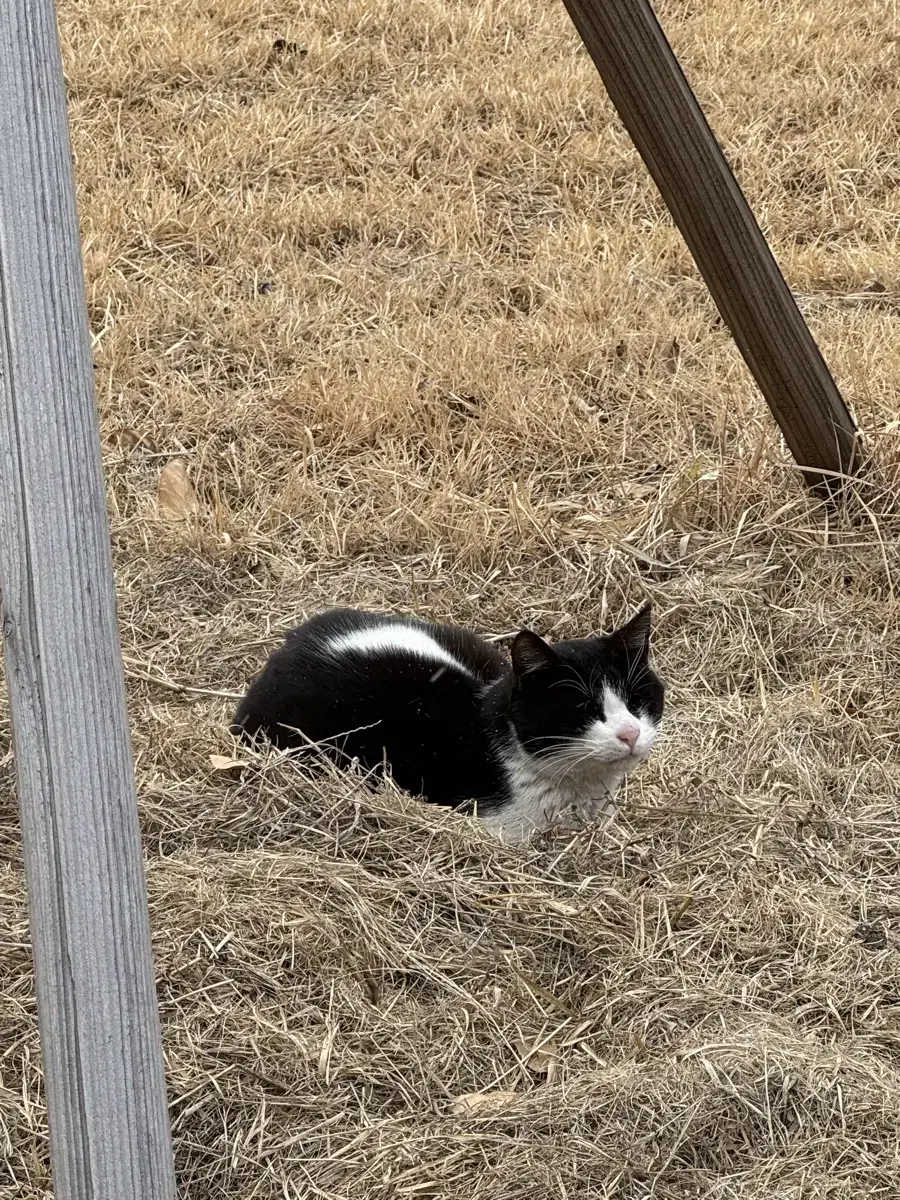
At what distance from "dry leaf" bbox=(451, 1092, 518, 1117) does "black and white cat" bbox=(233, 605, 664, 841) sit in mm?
860

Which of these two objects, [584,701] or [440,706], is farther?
[440,706]

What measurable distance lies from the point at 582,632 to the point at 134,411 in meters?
1.86

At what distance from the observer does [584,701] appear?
→ 2.97 metres

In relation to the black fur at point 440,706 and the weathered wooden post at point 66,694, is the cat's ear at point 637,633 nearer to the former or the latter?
the black fur at point 440,706

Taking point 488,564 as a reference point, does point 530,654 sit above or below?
above

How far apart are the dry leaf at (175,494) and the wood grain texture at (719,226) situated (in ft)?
5.35

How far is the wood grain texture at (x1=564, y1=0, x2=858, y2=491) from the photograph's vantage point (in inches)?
128

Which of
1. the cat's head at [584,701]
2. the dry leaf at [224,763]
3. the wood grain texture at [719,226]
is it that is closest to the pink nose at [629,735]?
the cat's head at [584,701]

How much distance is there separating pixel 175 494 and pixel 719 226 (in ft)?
5.79

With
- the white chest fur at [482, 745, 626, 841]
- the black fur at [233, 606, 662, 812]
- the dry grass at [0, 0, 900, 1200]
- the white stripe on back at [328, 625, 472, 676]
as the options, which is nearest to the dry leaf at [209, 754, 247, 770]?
the dry grass at [0, 0, 900, 1200]

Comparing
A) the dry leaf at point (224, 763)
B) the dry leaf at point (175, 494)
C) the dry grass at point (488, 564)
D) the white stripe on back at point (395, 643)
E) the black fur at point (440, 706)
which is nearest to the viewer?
the dry grass at point (488, 564)

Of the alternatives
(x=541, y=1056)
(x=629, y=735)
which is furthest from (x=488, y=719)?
(x=541, y=1056)

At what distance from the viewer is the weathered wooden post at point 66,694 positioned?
1499 mm

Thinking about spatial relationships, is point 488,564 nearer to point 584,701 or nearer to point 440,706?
point 440,706
